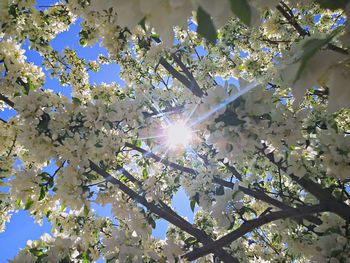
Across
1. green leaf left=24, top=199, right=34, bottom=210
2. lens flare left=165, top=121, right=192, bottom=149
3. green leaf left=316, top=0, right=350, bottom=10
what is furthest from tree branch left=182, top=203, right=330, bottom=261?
green leaf left=316, top=0, right=350, bottom=10

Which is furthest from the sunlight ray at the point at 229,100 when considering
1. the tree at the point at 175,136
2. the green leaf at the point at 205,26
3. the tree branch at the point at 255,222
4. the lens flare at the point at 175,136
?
the lens flare at the point at 175,136

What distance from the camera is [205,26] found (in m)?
0.96

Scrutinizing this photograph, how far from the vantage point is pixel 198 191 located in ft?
14.3

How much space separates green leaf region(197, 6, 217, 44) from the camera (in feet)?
3.13

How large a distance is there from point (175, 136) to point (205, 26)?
3.51 metres

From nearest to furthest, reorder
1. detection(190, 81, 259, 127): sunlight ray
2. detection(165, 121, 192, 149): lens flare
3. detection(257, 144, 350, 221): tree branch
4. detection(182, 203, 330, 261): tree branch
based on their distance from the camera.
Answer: detection(190, 81, 259, 127): sunlight ray
detection(182, 203, 330, 261): tree branch
detection(257, 144, 350, 221): tree branch
detection(165, 121, 192, 149): lens flare

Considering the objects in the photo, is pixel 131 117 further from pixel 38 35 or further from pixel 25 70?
pixel 38 35

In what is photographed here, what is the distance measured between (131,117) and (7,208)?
12.9ft

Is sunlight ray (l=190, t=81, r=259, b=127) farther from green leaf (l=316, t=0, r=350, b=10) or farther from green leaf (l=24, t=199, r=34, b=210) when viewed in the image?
green leaf (l=24, t=199, r=34, b=210)

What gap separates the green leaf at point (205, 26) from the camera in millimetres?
A: 955

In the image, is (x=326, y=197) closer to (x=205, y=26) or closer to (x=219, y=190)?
(x=219, y=190)

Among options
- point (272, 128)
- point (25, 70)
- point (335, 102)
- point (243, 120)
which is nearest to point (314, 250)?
point (272, 128)

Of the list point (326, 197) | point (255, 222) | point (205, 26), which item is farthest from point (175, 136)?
point (205, 26)

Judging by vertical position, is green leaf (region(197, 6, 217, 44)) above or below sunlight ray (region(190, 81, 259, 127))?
below
